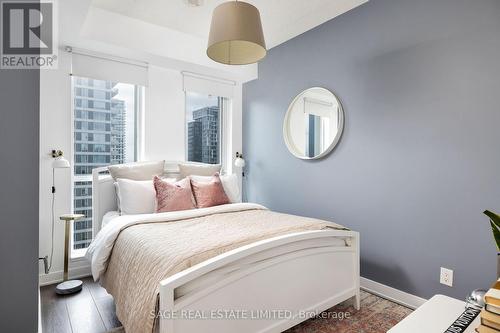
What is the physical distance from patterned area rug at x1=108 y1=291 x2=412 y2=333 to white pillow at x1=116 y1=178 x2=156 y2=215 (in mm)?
1027

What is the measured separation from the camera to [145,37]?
3016mm

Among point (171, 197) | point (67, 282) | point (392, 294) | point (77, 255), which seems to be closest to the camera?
point (392, 294)

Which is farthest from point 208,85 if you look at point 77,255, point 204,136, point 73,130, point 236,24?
point 77,255

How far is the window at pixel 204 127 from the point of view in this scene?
3.75 metres

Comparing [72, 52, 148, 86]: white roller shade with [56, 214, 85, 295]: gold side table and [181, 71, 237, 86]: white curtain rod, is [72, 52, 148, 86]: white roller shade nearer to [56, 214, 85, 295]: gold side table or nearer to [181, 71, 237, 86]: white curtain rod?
[181, 71, 237, 86]: white curtain rod

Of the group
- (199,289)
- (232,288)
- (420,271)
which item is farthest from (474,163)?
(199,289)

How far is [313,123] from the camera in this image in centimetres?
315

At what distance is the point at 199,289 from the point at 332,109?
222cm

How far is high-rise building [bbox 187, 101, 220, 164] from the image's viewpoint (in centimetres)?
378

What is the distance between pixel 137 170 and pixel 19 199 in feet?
→ 5.58

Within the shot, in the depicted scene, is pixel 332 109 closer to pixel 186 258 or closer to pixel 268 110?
pixel 268 110

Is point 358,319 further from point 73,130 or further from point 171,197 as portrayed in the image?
point 73,130

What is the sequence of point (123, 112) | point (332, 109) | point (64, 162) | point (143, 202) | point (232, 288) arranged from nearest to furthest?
point (232, 288)
point (64, 162)
point (143, 202)
point (332, 109)
point (123, 112)

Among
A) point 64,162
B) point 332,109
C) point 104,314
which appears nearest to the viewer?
point 104,314
